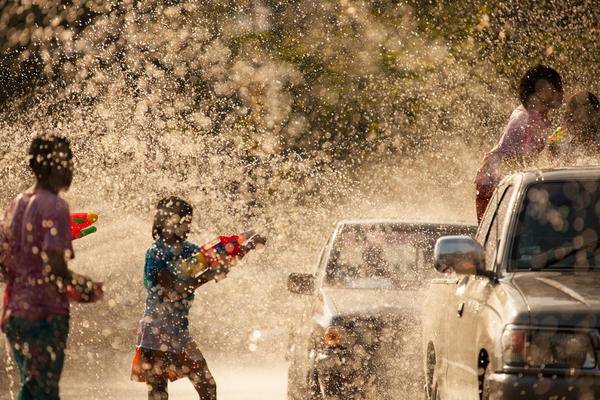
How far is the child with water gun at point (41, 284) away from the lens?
5.30 metres

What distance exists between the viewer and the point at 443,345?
6.44 metres

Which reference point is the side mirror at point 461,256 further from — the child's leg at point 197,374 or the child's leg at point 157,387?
the child's leg at point 157,387

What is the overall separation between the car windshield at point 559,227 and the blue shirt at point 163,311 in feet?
8.06

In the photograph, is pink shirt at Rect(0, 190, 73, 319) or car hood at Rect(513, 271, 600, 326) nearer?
car hood at Rect(513, 271, 600, 326)

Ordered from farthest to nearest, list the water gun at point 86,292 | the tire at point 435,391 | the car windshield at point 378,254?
the car windshield at point 378,254, the tire at point 435,391, the water gun at point 86,292

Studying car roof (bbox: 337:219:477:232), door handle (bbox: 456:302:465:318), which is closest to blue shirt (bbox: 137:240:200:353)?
door handle (bbox: 456:302:465:318)

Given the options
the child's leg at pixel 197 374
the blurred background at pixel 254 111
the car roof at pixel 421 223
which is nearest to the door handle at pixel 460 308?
the child's leg at pixel 197 374

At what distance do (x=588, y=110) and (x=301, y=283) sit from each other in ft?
9.92

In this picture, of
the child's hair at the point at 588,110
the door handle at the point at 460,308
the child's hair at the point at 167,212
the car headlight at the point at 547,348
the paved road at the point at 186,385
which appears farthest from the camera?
the paved road at the point at 186,385

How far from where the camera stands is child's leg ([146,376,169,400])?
7086 millimetres

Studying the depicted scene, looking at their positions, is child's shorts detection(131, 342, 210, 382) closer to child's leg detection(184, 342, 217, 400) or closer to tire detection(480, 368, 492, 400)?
child's leg detection(184, 342, 217, 400)

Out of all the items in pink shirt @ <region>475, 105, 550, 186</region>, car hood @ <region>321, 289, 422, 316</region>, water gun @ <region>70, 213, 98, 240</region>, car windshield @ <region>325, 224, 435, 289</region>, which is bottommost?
car hood @ <region>321, 289, 422, 316</region>

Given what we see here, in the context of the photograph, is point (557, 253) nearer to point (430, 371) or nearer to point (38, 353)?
point (430, 371)

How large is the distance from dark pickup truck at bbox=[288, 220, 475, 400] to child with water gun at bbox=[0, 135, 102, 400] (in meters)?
3.17
